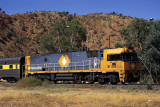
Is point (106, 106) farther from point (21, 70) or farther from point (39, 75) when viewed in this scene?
point (21, 70)

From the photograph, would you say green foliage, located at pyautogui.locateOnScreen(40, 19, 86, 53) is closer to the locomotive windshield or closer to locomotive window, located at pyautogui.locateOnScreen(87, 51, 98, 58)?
locomotive window, located at pyautogui.locateOnScreen(87, 51, 98, 58)

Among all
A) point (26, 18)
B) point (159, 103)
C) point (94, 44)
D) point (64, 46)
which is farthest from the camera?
point (26, 18)

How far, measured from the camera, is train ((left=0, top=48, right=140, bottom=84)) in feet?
83.5

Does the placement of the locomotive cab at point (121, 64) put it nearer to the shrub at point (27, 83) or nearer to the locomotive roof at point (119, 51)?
the locomotive roof at point (119, 51)

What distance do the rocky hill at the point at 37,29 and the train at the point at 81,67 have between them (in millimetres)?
43458

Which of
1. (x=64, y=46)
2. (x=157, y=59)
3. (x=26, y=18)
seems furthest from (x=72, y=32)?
(x=26, y=18)

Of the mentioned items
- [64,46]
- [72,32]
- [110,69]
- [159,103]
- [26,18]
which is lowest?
[159,103]

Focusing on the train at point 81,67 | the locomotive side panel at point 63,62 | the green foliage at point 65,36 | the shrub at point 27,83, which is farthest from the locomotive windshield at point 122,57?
the green foliage at point 65,36

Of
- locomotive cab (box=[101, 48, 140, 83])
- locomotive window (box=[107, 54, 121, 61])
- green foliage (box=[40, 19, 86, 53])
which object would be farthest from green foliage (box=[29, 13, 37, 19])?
locomotive window (box=[107, 54, 121, 61])

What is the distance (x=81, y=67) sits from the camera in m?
29.3

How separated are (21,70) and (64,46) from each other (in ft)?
68.3

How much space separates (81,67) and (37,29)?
72.8m

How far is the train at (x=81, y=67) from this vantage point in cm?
2545

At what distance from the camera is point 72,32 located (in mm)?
56750
